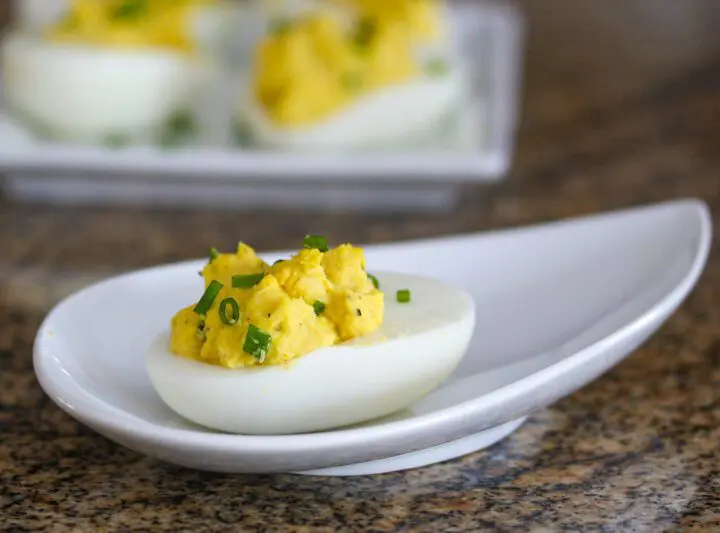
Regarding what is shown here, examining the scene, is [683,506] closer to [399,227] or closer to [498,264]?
[498,264]

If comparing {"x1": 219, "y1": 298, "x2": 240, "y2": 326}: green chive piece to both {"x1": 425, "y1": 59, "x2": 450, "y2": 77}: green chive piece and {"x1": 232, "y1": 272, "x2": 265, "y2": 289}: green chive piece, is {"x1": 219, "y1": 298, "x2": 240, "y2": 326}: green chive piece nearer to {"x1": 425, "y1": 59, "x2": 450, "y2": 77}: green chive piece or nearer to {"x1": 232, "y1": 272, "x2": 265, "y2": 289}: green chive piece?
{"x1": 232, "y1": 272, "x2": 265, "y2": 289}: green chive piece

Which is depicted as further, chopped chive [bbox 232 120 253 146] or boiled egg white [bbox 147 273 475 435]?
chopped chive [bbox 232 120 253 146]

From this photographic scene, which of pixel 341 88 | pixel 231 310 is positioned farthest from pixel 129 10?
pixel 231 310

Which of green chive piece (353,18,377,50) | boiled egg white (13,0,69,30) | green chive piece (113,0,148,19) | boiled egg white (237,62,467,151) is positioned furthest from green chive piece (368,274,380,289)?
boiled egg white (13,0,69,30)

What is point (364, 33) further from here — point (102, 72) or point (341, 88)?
point (102, 72)

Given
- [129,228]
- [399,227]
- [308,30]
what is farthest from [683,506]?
[308,30]

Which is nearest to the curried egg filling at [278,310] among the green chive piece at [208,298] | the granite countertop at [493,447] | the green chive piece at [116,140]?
the green chive piece at [208,298]
